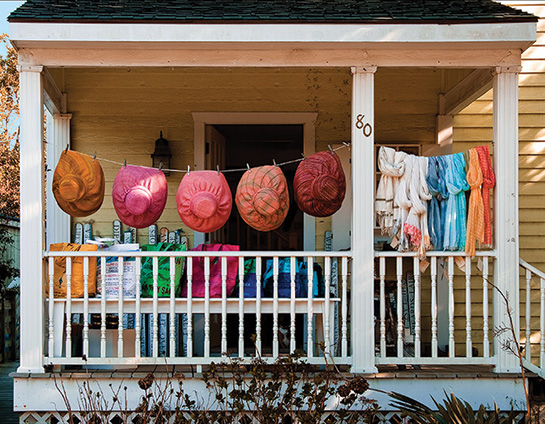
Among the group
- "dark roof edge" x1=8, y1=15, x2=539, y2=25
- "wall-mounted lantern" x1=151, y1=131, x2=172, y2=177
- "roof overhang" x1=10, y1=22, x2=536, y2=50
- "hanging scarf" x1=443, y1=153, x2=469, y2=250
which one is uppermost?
"dark roof edge" x1=8, y1=15, x2=539, y2=25

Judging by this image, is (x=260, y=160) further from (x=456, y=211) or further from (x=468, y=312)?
(x=468, y=312)

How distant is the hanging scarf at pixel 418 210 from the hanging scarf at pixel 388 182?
13 centimetres

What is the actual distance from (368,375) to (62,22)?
3.83 meters

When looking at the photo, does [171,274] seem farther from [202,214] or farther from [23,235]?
[23,235]

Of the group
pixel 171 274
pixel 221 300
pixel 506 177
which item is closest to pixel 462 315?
pixel 506 177

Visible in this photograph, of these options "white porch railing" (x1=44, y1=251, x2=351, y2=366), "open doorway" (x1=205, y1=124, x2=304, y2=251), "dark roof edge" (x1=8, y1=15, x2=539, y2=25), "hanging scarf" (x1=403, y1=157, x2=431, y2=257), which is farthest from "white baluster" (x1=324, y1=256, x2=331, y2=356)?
"open doorway" (x1=205, y1=124, x2=304, y2=251)

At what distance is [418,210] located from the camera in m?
5.17

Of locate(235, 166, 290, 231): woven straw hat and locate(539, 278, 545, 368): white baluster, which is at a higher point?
locate(235, 166, 290, 231): woven straw hat

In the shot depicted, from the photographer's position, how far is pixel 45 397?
16.2 ft

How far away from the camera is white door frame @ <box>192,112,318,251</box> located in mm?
7020

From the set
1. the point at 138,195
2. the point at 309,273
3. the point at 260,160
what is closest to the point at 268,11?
the point at 138,195

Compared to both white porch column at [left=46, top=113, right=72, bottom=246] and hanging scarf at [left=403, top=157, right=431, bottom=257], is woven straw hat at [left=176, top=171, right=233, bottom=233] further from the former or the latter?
white porch column at [left=46, top=113, right=72, bottom=246]

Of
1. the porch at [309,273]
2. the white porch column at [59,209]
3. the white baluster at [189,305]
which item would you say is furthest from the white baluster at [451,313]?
the white porch column at [59,209]

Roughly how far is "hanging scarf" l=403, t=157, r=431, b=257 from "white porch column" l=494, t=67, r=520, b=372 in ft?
2.00
